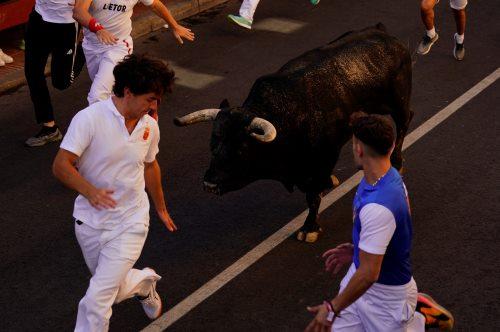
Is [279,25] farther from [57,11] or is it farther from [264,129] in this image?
[264,129]

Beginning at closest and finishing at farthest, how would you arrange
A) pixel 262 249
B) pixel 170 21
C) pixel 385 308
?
pixel 385 308 → pixel 262 249 → pixel 170 21

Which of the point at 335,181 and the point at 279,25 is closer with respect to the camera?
the point at 335,181

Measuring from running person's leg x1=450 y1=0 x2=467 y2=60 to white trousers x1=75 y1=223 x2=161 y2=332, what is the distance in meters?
7.46

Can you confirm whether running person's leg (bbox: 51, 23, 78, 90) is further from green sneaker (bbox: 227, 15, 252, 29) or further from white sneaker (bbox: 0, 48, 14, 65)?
green sneaker (bbox: 227, 15, 252, 29)

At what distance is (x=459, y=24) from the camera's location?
42.5 feet

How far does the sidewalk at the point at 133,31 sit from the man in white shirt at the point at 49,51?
1.81 meters

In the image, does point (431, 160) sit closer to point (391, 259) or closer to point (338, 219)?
point (338, 219)

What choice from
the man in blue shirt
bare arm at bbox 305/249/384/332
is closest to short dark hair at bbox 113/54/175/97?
the man in blue shirt

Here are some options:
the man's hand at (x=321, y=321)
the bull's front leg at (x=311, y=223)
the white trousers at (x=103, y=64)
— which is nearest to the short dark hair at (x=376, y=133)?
the man's hand at (x=321, y=321)

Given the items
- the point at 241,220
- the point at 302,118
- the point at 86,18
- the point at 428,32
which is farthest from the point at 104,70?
the point at 428,32

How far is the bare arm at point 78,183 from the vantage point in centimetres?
629

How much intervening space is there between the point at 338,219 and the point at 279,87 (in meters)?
1.44

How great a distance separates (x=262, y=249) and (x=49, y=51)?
140 inches

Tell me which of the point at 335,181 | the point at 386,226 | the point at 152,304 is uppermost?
the point at 386,226
